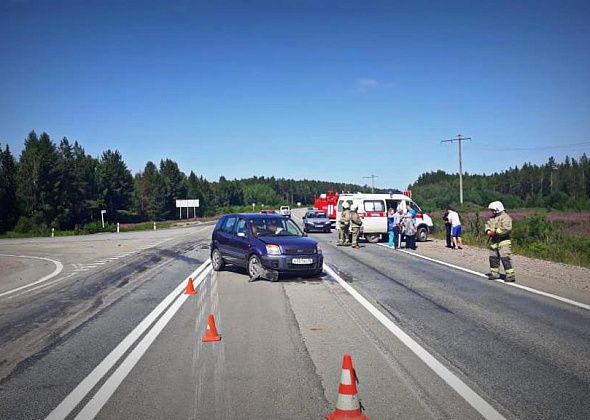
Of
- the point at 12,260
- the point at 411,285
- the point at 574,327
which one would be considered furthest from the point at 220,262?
the point at 12,260

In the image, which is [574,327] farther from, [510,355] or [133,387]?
[133,387]

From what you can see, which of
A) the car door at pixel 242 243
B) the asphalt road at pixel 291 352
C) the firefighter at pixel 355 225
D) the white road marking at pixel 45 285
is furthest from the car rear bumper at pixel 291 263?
the firefighter at pixel 355 225

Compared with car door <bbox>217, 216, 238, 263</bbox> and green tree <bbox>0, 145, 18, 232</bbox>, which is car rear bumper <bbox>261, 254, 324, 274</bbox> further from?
green tree <bbox>0, 145, 18, 232</bbox>

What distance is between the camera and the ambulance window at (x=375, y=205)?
2594 centimetres

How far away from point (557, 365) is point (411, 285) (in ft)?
19.8

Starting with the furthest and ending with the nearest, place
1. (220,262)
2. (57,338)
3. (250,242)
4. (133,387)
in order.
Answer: (220,262), (250,242), (57,338), (133,387)

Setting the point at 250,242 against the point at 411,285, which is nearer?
the point at 411,285

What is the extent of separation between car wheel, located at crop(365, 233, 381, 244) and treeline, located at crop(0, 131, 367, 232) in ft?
151

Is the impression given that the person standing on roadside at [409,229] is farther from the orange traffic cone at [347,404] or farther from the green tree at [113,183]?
the green tree at [113,183]

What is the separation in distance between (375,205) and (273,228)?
516 inches

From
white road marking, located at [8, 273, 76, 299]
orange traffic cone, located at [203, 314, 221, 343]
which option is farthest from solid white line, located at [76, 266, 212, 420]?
white road marking, located at [8, 273, 76, 299]

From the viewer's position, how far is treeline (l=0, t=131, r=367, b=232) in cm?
6762

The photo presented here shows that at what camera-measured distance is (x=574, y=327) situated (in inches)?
290

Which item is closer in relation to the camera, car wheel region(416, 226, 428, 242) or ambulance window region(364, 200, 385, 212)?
ambulance window region(364, 200, 385, 212)
